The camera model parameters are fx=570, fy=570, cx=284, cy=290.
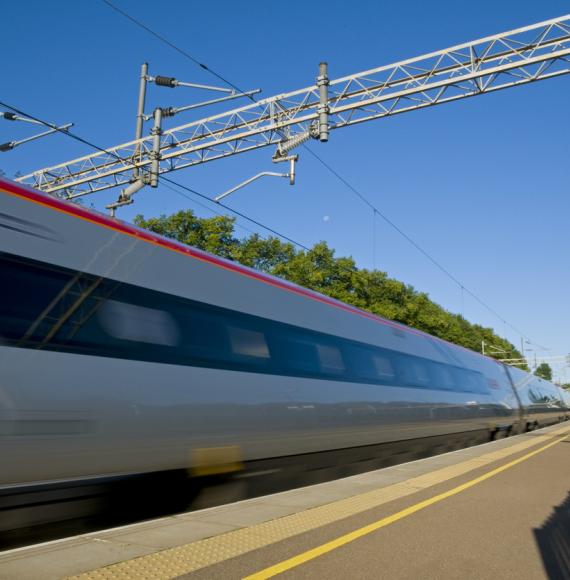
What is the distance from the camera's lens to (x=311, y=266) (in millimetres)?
39781

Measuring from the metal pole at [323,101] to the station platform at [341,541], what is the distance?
27.6ft

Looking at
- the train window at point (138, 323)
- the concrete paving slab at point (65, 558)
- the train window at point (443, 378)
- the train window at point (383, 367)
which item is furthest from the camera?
the train window at point (443, 378)

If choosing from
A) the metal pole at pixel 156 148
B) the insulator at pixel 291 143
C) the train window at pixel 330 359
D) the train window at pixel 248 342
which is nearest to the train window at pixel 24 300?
the train window at pixel 248 342

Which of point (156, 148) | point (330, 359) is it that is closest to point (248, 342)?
point (330, 359)

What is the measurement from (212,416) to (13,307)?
2.40 metres

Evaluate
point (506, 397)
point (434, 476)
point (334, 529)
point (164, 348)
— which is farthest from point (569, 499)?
point (506, 397)

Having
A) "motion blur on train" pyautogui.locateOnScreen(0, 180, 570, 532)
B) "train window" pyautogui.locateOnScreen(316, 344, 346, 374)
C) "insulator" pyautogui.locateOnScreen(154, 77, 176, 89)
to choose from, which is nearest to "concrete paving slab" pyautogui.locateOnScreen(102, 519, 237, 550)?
"motion blur on train" pyautogui.locateOnScreen(0, 180, 570, 532)

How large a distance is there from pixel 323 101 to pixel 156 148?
465 cm

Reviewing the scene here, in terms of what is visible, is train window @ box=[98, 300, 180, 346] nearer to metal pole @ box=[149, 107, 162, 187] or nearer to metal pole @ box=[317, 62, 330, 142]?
metal pole @ box=[317, 62, 330, 142]

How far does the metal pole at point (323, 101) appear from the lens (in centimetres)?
1312

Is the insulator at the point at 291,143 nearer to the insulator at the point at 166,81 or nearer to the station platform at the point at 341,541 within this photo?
the insulator at the point at 166,81

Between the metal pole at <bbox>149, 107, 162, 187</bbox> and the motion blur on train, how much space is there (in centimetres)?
714

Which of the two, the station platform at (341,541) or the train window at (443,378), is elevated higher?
the train window at (443,378)

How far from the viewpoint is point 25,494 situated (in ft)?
13.8
